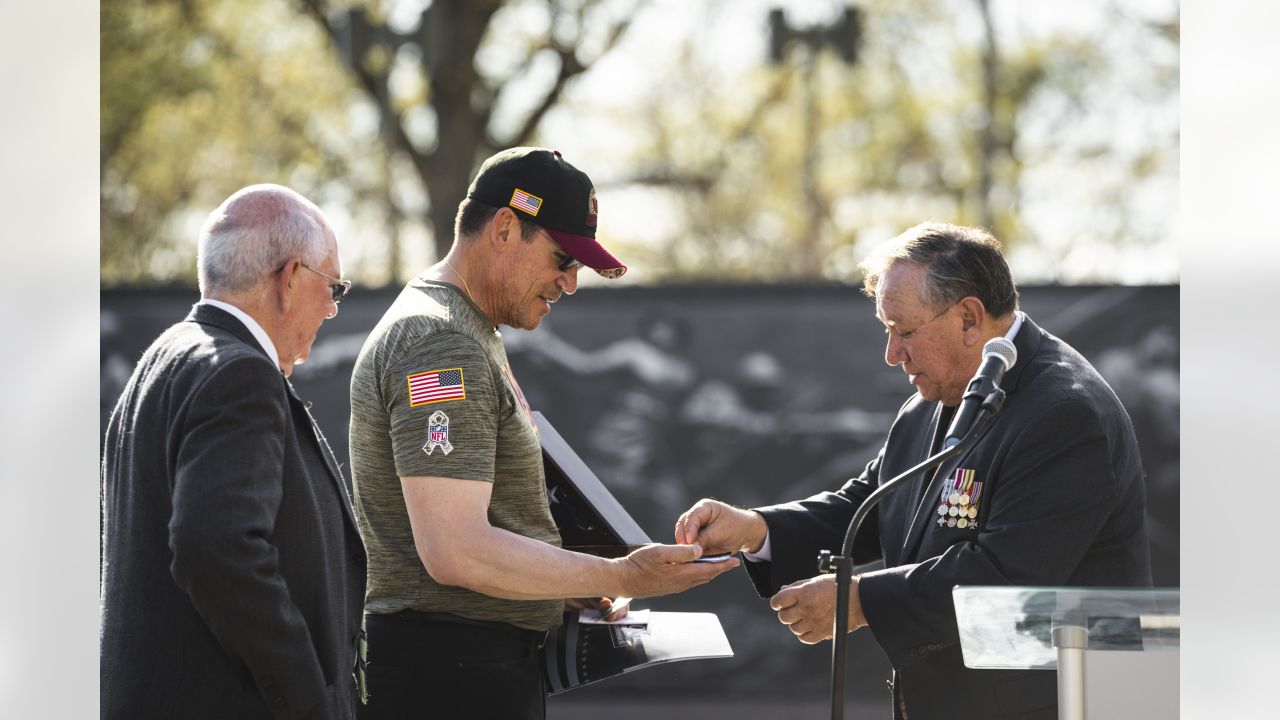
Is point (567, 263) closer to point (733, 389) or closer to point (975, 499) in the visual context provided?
point (975, 499)

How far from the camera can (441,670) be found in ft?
8.92

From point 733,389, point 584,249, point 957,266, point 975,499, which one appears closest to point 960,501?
point 975,499

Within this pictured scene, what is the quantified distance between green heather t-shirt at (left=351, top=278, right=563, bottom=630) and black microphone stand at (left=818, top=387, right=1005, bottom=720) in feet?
2.01

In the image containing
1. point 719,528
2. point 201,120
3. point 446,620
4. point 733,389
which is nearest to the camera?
point 446,620

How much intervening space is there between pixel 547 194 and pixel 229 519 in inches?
34.1

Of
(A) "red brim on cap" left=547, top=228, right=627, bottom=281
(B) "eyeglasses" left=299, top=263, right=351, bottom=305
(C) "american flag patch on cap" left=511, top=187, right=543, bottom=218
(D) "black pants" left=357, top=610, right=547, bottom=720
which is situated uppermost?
(C) "american flag patch on cap" left=511, top=187, right=543, bottom=218

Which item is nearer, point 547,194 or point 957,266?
point 547,194

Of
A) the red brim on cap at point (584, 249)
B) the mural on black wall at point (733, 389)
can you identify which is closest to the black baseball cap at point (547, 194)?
the red brim on cap at point (584, 249)

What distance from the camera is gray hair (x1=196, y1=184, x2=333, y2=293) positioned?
249cm

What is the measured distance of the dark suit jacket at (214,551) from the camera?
2.26 m

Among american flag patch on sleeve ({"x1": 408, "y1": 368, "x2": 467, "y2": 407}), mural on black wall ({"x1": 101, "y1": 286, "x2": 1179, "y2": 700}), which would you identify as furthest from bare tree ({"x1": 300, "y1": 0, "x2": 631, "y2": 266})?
american flag patch on sleeve ({"x1": 408, "y1": 368, "x2": 467, "y2": 407})

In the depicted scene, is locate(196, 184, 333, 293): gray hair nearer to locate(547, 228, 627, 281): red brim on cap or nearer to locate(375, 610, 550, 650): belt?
locate(547, 228, 627, 281): red brim on cap
